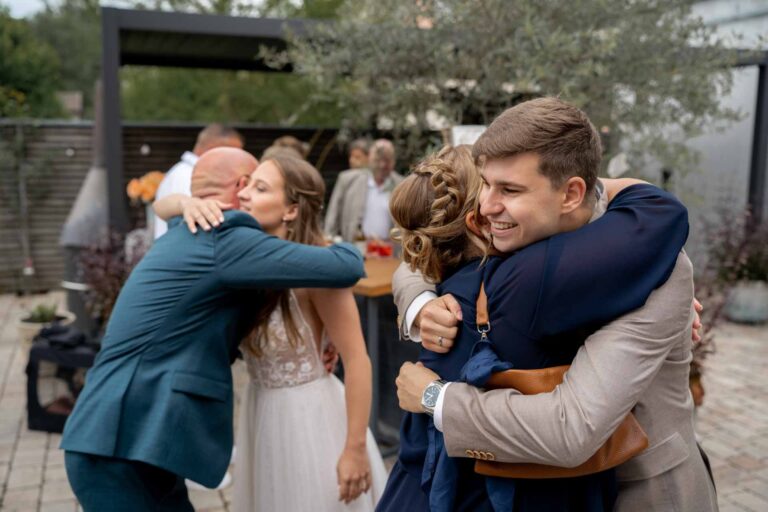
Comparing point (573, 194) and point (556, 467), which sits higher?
point (573, 194)

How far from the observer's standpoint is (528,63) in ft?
14.7

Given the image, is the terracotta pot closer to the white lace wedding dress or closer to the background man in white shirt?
the background man in white shirt

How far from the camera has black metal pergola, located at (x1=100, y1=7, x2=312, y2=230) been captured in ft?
21.6

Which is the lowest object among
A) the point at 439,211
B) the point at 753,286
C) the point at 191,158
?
the point at 753,286

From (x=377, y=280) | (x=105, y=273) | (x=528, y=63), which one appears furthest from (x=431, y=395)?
(x=105, y=273)

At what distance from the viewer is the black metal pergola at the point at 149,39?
21.6ft

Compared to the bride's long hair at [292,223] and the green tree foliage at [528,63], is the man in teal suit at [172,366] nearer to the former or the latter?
the bride's long hair at [292,223]

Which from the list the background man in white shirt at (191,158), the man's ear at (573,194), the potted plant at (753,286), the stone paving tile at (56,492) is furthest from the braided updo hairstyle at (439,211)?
the potted plant at (753,286)

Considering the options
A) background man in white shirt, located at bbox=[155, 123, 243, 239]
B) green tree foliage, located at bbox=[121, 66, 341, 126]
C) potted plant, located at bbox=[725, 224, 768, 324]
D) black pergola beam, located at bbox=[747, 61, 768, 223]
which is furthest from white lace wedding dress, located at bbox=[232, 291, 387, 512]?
green tree foliage, located at bbox=[121, 66, 341, 126]

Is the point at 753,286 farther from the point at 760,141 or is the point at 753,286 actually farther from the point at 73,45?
the point at 73,45

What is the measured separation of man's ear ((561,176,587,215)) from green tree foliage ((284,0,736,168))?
3262 millimetres

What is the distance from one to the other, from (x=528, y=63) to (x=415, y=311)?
324 cm

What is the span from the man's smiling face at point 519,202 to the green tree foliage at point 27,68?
19.3 metres

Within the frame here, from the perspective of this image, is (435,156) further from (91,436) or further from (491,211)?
(91,436)
